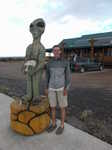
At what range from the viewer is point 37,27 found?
336 centimetres

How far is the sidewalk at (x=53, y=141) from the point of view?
3.01 m

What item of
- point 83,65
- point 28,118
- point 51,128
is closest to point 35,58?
point 28,118

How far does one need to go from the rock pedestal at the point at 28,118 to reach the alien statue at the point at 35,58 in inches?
11.8

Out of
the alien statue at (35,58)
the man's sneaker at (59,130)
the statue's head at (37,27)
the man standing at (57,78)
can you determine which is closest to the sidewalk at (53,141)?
the man's sneaker at (59,130)

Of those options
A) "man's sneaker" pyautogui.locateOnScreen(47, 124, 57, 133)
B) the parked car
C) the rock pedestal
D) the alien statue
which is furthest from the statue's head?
the parked car

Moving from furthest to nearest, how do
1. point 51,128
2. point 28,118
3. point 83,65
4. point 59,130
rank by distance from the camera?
point 83,65 → point 51,128 → point 59,130 → point 28,118

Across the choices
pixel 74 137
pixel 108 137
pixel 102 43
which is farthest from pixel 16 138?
pixel 102 43

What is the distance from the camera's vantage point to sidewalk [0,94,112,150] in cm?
301

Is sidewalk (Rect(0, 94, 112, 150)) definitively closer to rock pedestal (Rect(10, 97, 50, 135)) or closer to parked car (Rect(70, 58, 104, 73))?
rock pedestal (Rect(10, 97, 50, 135))

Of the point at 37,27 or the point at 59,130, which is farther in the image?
the point at 59,130

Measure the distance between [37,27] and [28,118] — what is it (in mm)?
1826

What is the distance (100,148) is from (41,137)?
1.14m

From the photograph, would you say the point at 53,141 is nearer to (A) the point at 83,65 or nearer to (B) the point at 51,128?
(B) the point at 51,128

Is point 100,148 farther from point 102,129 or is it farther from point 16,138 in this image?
point 16,138
